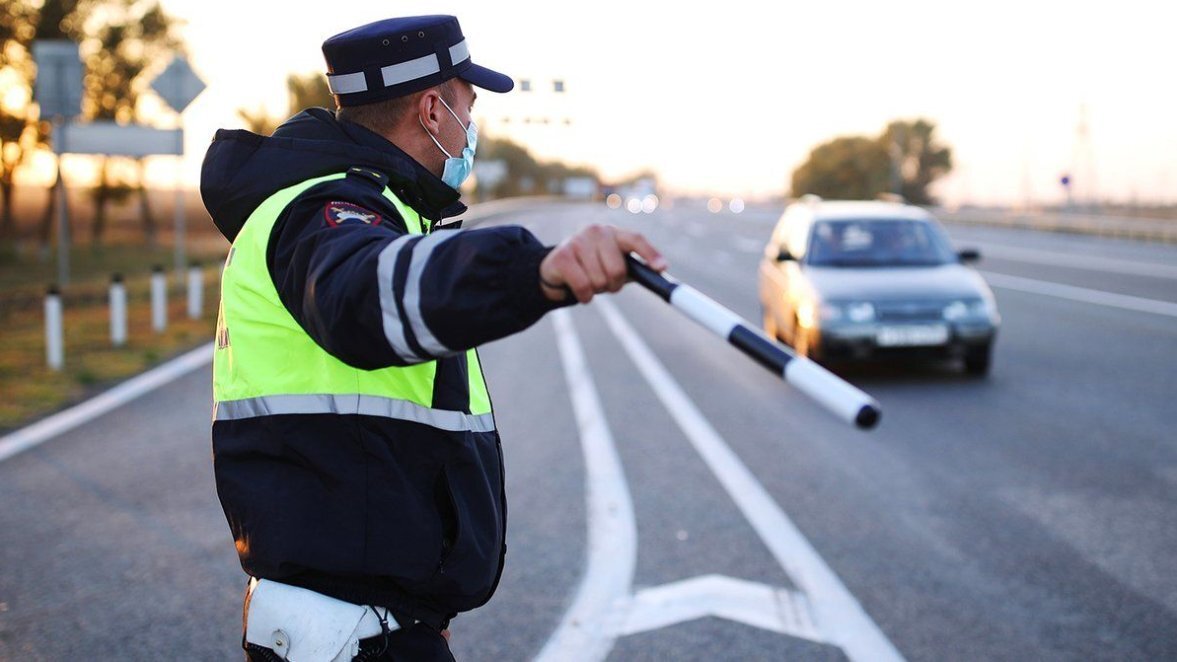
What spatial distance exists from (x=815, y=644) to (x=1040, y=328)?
1216cm

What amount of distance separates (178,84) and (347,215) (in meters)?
16.8

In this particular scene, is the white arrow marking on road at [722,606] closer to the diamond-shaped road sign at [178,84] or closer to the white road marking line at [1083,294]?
the white road marking line at [1083,294]

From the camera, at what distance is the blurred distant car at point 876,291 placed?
10.8 m

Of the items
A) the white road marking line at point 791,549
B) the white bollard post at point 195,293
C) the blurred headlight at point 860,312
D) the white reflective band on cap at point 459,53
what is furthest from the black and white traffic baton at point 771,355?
the white bollard post at point 195,293

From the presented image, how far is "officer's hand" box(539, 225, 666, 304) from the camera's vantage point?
162cm

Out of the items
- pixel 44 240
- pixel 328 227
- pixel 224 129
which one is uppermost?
pixel 224 129

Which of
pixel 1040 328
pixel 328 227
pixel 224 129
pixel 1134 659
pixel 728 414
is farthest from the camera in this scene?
pixel 1040 328

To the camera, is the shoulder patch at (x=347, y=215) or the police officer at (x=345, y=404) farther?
the police officer at (x=345, y=404)

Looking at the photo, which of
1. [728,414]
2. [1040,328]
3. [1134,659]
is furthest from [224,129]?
[1040,328]

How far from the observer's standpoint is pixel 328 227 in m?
1.81

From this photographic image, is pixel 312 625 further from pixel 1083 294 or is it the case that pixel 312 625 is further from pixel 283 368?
pixel 1083 294

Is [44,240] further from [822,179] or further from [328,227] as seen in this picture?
[822,179]

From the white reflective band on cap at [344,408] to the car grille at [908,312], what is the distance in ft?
30.5

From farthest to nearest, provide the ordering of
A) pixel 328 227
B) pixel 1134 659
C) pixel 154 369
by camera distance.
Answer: pixel 154 369 → pixel 1134 659 → pixel 328 227
